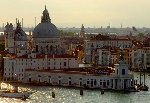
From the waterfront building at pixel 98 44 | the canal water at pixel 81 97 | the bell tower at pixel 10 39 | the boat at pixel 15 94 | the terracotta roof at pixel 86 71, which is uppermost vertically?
the bell tower at pixel 10 39

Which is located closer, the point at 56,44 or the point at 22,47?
the point at 22,47

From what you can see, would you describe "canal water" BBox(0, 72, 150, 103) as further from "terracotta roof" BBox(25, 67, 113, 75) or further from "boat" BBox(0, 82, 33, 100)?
"terracotta roof" BBox(25, 67, 113, 75)

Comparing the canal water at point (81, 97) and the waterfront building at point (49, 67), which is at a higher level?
the waterfront building at point (49, 67)

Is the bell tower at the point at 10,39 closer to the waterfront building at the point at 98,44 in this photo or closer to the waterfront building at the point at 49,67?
the waterfront building at the point at 49,67

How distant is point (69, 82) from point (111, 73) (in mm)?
2843

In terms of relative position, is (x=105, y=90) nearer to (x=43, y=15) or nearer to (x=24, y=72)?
(x=24, y=72)

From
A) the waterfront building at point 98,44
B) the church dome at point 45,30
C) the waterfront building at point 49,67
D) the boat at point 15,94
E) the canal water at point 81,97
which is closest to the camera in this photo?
the canal water at point 81,97

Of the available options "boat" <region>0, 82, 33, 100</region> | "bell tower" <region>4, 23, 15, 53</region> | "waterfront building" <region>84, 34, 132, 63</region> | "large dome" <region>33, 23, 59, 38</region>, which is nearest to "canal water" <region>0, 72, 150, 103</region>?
"boat" <region>0, 82, 33, 100</region>

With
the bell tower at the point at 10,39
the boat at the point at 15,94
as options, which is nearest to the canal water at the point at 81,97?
the boat at the point at 15,94

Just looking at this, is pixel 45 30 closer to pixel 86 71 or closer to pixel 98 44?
pixel 86 71

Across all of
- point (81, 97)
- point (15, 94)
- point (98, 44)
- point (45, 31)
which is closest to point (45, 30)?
point (45, 31)

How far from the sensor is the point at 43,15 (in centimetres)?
4453

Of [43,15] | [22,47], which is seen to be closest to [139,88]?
[22,47]

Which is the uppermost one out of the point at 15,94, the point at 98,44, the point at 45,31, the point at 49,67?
the point at 45,31
